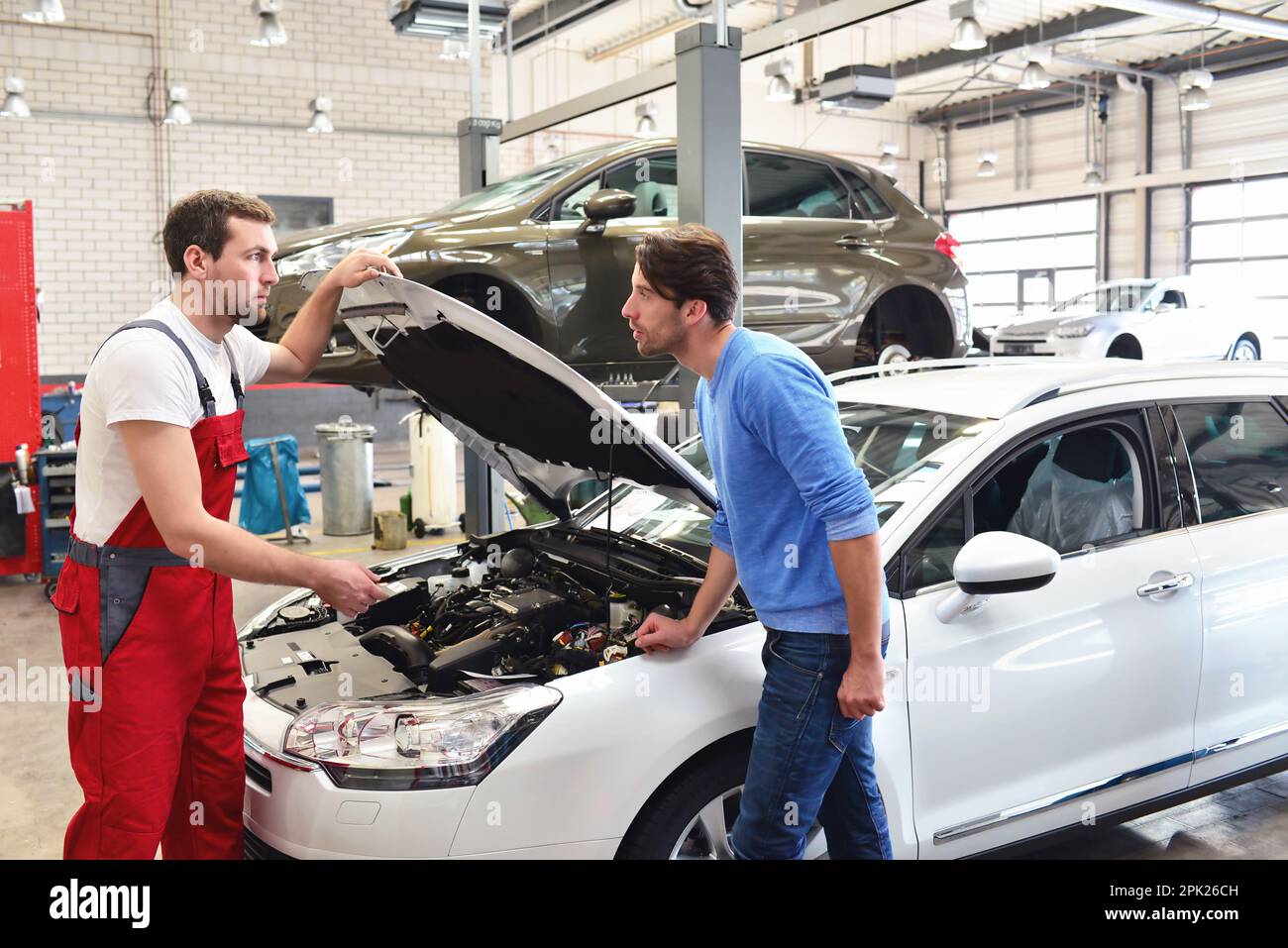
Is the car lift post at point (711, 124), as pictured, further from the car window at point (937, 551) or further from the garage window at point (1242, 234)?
the garage window at point (1242, 234)

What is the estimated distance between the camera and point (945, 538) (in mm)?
2369

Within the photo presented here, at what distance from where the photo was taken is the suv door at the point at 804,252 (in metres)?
5.17

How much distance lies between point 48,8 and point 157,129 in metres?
4.76

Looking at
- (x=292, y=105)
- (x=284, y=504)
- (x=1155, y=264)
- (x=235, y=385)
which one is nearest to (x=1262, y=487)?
(x=235, y=385)

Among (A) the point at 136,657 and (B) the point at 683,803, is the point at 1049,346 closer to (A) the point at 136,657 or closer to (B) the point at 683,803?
(B) the point at 683,803

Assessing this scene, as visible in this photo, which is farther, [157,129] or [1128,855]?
[157,129]

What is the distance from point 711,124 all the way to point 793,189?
1.86 meters

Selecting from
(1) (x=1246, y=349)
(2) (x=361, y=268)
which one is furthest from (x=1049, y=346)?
(2) (x=361, y=268)

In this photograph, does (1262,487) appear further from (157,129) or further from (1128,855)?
(157,129)

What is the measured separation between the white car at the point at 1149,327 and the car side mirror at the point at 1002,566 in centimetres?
1022

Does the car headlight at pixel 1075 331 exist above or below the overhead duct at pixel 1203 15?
below

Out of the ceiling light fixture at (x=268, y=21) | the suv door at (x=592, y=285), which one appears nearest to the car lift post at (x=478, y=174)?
the suv door at (x=592, y=285)

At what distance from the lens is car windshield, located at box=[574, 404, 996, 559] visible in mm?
2416

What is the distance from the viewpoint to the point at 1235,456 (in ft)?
9.50
